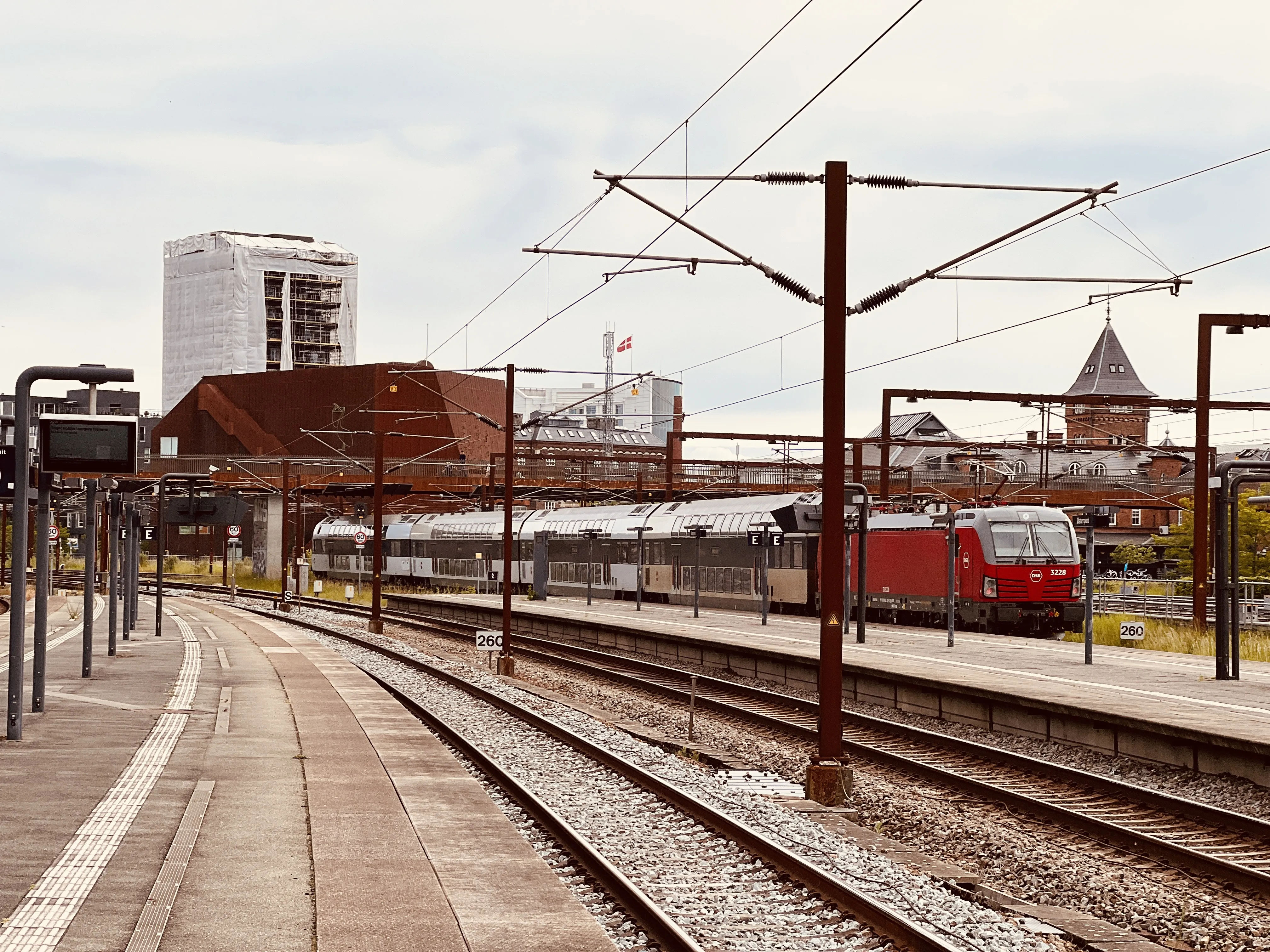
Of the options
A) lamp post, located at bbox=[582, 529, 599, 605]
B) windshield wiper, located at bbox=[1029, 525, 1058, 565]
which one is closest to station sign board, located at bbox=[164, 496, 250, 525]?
windshield wiper, located at bbox=[1029, 525, 1058, 565]

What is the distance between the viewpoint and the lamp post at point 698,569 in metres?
40.1

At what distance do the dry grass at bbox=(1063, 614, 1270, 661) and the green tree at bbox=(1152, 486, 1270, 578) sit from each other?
1888 centimetres

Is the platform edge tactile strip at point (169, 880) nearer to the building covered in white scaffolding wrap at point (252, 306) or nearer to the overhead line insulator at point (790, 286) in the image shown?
the overhead line insulator at point (790, 286)

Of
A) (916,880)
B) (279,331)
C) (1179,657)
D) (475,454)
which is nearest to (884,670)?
(1179,657)

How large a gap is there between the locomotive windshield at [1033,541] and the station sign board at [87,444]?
25.0m

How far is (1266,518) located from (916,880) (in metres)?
54.3

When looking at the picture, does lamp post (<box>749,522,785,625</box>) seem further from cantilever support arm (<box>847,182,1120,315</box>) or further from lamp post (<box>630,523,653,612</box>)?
cantilever support arm (<box>847,182,1120,315</box>)

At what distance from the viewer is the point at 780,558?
4284 cm

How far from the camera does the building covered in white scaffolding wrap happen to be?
140 meters

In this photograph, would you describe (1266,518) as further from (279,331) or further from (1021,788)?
(279,331)

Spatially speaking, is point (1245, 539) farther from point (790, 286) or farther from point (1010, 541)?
point (790, 286)

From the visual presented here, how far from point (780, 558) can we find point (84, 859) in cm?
3483

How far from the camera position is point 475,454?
10231cm

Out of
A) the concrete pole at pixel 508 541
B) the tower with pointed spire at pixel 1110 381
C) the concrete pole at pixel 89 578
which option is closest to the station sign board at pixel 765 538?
the concrete pole at pixel 508 541
